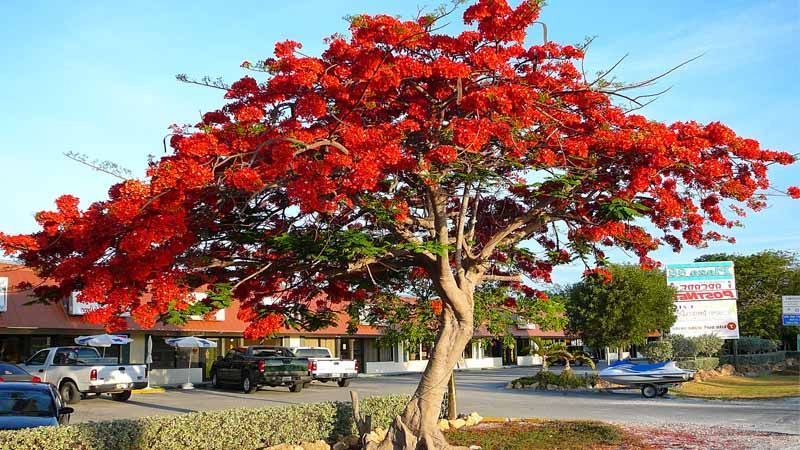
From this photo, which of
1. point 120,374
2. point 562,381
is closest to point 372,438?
point 120,374

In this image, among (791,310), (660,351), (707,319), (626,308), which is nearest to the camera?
(660,351)

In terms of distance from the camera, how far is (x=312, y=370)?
29.7 meters

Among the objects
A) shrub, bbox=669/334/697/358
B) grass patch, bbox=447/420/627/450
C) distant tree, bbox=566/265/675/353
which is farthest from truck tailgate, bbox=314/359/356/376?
grass patch, bbox=447/420/627/450

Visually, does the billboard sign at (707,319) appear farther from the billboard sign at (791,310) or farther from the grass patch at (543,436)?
the grass patch at (543,436)

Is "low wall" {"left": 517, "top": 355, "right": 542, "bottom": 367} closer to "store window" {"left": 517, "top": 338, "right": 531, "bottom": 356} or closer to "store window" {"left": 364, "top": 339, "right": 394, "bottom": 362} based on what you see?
"store window" {"left": 517, "top": 338, "right": 531, "bottom": 356}

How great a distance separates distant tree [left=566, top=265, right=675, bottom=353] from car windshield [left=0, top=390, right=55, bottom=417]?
26.0 m

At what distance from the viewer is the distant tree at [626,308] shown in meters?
33.9

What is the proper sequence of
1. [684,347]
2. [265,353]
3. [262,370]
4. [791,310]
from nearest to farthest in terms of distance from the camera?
[262,370], [265,353], [684,347], [791,310]

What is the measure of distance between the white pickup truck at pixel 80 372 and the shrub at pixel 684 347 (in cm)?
2193

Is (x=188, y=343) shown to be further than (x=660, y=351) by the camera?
No

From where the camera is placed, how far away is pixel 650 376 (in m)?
24.3

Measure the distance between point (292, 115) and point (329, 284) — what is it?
3507mm

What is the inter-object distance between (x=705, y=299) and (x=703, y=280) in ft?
3.00

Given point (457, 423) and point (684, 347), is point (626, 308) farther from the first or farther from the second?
point (457, 423)
